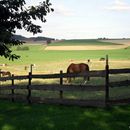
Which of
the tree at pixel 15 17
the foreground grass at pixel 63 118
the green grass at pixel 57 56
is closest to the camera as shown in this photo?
the foreground grass at pixel 63 118

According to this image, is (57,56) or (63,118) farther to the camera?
(57,56)

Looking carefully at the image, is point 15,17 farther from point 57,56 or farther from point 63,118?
point 57,56

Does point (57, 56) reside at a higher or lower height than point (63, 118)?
higher

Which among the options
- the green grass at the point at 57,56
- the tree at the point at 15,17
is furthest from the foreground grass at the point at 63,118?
the green grass at the point at 57,56

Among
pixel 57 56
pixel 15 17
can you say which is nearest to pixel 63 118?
pixel 15 17

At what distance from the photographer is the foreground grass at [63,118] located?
37.8 ft

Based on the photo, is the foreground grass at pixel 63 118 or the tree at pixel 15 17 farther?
the tree at pixel 15 17

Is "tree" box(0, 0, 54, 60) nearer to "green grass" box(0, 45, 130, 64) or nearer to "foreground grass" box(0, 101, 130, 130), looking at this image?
"foreground grass" box(0, 101, 130, 130)

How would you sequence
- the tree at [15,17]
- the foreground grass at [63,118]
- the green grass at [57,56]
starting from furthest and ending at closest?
the green grass at [57,56]
the tree at [15,17]
the foreground grass at [63,118]

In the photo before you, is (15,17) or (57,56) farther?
(57,56)

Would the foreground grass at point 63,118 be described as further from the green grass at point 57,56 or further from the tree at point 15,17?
the green grass at point 57,56

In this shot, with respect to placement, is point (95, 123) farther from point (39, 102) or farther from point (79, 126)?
point (39, 102)

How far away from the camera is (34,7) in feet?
65.2

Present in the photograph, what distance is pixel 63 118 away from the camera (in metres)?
12.7
